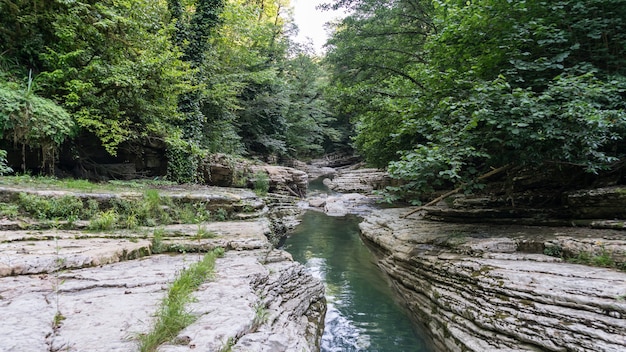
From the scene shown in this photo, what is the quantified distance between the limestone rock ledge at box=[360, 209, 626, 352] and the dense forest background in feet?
4.43

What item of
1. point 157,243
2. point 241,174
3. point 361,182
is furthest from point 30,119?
point 361,182

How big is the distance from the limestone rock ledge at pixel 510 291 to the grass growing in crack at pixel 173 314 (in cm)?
368

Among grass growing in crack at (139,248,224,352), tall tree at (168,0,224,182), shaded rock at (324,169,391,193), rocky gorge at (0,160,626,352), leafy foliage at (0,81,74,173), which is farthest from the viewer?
shaded rock at (324,169,391,193)

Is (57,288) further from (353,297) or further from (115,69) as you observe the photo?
(115,69)

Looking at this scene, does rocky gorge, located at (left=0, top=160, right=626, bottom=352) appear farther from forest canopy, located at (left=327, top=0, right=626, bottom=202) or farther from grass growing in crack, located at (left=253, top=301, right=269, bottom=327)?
forest canopy, located at (left=327, top=0, right=626, bottom=202)

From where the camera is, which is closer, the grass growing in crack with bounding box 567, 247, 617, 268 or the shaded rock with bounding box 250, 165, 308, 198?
the grass growing in crack with bounding box 567, 247, 617, 268

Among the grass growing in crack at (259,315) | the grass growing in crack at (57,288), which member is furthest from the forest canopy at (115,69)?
the grass growing in crack at (259,315)

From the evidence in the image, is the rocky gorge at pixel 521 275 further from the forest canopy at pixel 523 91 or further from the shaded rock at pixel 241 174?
the shaded rock at pixel 241 174

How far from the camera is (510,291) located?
4133mm

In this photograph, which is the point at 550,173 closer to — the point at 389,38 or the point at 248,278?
the point at 248,278

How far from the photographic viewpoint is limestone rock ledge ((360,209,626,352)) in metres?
3.31

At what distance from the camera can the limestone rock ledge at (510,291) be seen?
331 centimetres

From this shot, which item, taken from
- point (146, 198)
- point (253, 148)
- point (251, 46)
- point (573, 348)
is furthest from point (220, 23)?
point (573, 348)

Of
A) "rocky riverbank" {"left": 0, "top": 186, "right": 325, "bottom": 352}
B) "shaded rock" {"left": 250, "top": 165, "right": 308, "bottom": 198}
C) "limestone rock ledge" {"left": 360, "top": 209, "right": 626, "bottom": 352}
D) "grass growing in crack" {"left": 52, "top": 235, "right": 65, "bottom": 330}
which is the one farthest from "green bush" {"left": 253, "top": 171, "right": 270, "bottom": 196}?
"grass growing in crack" {"left": 52, "top": 235, "right": 65, "bottom": 330}
